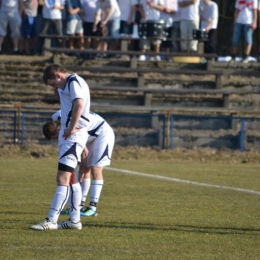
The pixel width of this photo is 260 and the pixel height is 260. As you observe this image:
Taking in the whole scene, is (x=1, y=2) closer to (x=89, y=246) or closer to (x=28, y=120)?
(x=28, y=120)

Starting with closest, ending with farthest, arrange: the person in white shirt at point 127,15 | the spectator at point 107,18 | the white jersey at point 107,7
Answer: the white jersey at point 107,7 < the spectator at point 107,18 < the person in white shirt at point 127,15

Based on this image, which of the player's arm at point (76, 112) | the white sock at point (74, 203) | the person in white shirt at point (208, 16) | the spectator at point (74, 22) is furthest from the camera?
the person in white shirt at point (208, 16)

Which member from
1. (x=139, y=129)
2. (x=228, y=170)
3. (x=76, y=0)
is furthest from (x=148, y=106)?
(x=228, y=170)

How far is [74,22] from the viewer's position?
1058 inches

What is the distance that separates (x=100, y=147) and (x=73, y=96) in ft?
7.45

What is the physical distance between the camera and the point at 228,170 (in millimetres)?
20719

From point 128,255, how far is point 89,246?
0.58 m

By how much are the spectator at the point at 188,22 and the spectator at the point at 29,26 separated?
421cm

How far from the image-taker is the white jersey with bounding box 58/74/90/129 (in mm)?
9773

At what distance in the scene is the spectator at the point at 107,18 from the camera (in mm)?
26000

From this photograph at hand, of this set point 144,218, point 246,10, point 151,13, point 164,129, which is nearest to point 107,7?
point 151,13

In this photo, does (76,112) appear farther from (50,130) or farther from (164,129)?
(164,129)

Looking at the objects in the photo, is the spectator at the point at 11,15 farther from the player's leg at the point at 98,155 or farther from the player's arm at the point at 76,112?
the player's arm at the point at 76,112

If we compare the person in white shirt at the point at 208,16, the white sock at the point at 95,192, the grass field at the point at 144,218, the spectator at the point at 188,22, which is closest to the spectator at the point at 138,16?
the spectator at the point at 188,22
